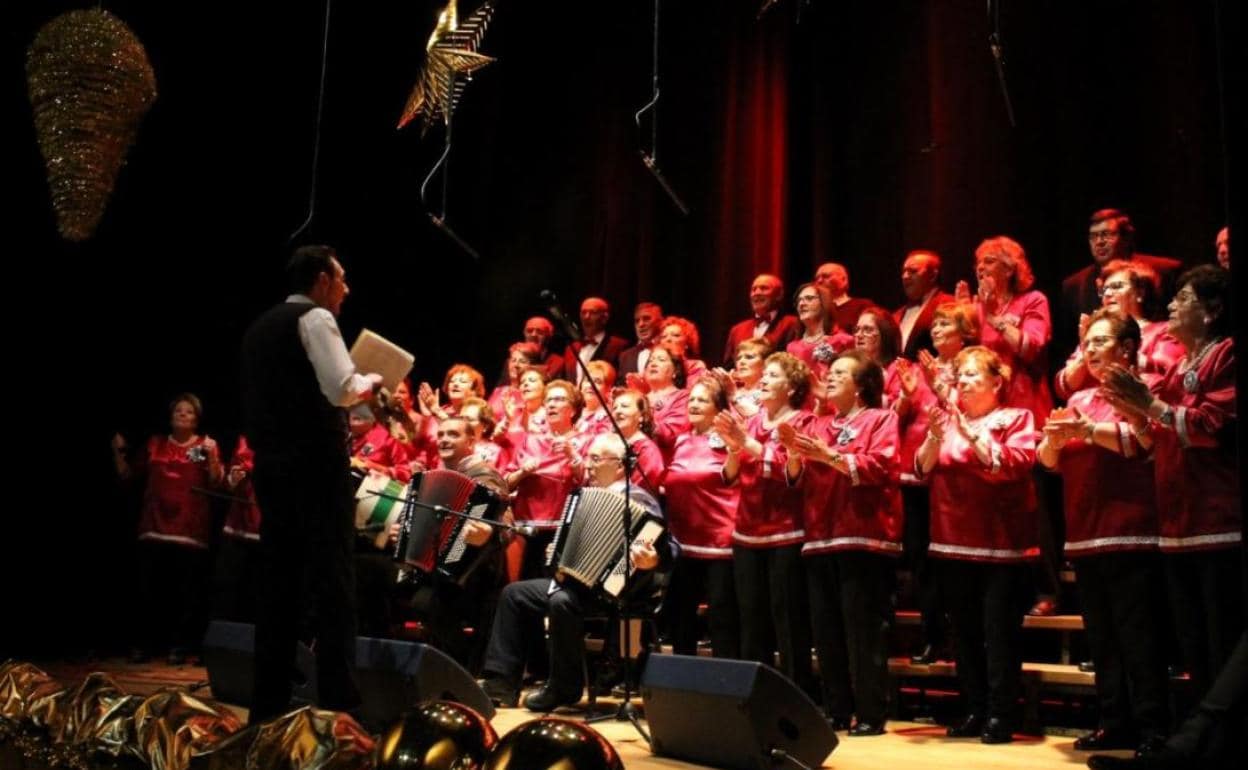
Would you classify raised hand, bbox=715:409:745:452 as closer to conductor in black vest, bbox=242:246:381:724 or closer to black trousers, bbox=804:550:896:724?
black trousers, bbox=804:550:896:724

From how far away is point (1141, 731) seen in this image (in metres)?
3.99

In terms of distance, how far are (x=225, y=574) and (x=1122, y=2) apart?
19.6 feet

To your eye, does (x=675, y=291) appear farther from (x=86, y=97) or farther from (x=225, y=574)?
(x=86, y=97)

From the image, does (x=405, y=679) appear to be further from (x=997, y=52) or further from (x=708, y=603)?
(x=997, y=52)

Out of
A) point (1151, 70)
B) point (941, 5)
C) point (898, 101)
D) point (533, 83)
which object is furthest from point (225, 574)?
point (1151, 70)

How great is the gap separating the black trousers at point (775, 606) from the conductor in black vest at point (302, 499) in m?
1.86

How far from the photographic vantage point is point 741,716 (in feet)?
11.2

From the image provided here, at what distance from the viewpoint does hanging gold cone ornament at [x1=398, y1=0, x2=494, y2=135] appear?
644 centimetres

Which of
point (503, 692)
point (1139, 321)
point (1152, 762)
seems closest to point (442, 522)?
point (503, 692)

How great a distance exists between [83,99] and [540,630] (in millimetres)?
3020

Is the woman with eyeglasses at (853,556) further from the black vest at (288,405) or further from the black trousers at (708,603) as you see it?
the black vest at (288,405)

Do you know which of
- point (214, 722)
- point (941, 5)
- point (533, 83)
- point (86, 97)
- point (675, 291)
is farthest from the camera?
point (533, 83)

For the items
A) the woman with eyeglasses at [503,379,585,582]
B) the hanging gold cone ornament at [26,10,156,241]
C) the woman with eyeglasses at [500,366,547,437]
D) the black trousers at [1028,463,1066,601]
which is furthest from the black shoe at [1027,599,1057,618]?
the hanging gold cone ornament at [26,10,156,241]

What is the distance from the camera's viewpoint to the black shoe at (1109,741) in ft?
13.5
